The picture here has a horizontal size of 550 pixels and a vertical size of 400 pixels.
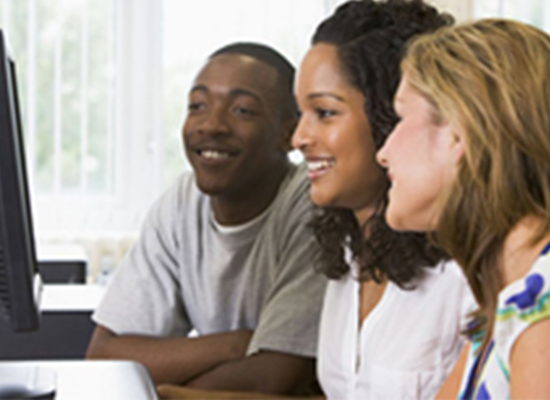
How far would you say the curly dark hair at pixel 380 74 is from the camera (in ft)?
5.81

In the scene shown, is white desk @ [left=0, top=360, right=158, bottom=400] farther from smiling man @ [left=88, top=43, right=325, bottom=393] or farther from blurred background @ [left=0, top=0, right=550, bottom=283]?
blurred background @ [left=0, top=0, right=550, bottom=283]

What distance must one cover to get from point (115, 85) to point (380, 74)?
3373 mm

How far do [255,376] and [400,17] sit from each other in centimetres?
70

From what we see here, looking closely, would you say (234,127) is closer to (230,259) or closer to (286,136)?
(286,136)

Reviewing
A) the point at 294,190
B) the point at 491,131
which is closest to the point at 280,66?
the point at 294,190

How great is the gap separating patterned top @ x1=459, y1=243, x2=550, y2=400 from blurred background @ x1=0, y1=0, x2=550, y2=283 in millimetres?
3835

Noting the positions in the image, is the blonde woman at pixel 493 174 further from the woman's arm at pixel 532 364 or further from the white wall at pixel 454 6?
the white wall at pixel 454 6

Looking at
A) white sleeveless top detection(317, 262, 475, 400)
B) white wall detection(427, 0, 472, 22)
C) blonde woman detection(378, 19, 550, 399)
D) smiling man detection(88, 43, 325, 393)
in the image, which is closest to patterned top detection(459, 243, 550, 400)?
blonde woman detection(378, 19, 550, 399)

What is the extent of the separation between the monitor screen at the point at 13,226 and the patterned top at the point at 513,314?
1.79ft

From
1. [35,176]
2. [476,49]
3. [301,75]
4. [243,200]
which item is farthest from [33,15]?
[476,49]

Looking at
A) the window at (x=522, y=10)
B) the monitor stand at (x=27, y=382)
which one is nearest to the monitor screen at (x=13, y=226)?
the monitor stand at (x=27, y=382)

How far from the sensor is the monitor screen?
1260 mm

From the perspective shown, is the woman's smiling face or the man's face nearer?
the woman's smiling face

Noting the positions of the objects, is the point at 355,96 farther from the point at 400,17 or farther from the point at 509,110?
the point at 509,110
